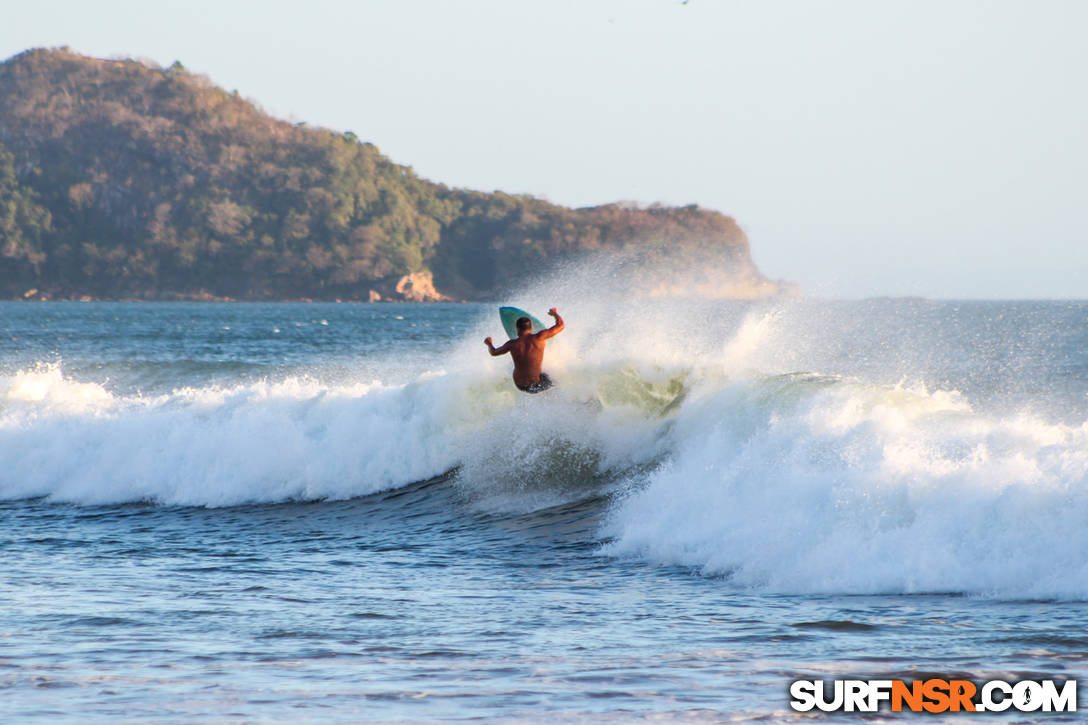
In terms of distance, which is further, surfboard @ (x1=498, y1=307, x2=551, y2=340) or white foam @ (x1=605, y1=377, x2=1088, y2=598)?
surfboard @ (x1=498, y1=307, x2=551, y2=340)

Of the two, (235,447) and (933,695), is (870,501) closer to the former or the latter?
(933,695)

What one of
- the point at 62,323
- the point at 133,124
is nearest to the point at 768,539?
the point at 62,323

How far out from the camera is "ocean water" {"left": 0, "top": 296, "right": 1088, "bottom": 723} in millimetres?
7297

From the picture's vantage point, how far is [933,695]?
22.5 feet

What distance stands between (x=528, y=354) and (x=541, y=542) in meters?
3.34

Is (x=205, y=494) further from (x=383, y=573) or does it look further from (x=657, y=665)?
(x=657, y=665)

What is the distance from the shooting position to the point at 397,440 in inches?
698

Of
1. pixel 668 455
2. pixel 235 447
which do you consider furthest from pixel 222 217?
pixel 668 455

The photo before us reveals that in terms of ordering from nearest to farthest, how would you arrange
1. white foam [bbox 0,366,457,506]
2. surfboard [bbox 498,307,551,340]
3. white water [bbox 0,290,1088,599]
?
white water [bbox 0,290,1088,599] → surfboard [bbox 498,307,551,340] → white foam [bbox 0,366,457,506]

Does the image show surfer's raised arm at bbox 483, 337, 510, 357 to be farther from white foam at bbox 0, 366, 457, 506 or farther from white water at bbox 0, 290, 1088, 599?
white foam at bbox 0, 366, 457, 506

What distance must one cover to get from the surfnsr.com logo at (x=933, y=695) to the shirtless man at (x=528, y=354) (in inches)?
329

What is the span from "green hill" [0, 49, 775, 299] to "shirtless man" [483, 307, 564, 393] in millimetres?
127945

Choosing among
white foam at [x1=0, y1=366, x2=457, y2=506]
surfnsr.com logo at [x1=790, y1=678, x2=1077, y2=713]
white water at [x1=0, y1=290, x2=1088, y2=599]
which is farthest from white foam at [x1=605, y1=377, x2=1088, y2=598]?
white foam at [x1=0, y1=366, x2=457, y2=506]

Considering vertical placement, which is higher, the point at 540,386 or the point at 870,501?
the point at 540,386
